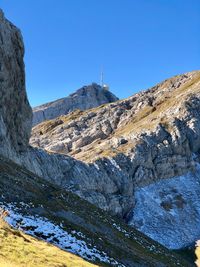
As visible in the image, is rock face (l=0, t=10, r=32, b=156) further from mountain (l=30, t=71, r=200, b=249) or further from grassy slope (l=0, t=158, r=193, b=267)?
grassy slope (l=0, t=158, r=193, b=267)

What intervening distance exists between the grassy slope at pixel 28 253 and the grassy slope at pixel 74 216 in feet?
17.8

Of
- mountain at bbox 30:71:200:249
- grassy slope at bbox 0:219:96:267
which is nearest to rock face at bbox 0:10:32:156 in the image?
mountain at bbox 30:71:200:249

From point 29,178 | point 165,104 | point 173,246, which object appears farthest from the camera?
point 165,104

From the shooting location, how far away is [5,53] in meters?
85.6

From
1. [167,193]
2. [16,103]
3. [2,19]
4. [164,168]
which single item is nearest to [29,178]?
[16,103]

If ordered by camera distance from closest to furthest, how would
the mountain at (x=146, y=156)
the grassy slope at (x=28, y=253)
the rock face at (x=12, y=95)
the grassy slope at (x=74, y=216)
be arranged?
the grassy slope at (x=28, y=253) → the grassy slope at (x=74, y=216) → the rock face at (x=12, y=95) → the mountain at (x=146, y=156)

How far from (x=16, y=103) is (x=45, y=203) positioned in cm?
4504

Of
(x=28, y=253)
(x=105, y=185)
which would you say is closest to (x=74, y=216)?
(x=28, y=253)

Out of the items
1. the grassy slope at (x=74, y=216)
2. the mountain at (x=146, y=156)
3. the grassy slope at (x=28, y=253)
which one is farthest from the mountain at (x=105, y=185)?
the grassy slope at (x=28, y=253)

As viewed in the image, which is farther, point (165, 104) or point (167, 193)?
point (165, 104)

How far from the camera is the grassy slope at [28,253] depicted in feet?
91.9

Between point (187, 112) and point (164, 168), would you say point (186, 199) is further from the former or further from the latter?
point (187, 112)

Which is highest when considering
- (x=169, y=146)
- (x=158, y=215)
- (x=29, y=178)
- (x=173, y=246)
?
(x=169, y=146)

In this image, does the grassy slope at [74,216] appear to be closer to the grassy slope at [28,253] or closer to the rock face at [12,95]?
the grassy slope at [28,253]
